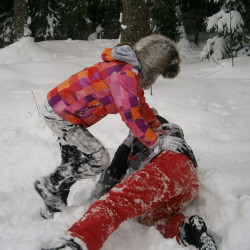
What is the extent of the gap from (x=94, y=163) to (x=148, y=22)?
3932 mm

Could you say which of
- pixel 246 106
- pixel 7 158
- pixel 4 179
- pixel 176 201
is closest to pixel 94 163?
pixel 176 201

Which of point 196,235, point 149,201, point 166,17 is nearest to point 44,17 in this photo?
point 166,17

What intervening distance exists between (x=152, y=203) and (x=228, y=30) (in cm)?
667

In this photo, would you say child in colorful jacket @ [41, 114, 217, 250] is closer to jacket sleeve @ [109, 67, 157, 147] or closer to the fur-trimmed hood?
jacket sleeve @ [109, 67, 157, 147]

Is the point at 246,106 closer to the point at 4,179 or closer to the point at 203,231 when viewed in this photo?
the point at 203,231

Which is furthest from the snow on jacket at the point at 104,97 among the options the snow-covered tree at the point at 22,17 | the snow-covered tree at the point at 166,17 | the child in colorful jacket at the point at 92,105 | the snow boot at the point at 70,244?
the snow-covered tree at the point at 166,17

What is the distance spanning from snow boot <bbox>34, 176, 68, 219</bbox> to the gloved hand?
33.7 inches

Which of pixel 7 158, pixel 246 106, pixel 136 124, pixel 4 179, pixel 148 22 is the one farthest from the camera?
pixel 148 22

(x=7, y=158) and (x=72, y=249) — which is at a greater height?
(x=72, y=249)

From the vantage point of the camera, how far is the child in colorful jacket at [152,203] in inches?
66.5

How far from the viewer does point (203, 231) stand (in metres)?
1.85

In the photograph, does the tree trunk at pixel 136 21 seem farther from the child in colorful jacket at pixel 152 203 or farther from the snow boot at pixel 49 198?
the snow boot at pixel 49 198

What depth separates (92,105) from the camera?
230cm

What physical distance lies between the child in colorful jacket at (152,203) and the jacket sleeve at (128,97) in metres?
0.29
